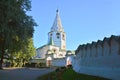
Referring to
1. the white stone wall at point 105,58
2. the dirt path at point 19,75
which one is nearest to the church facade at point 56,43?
the dirt path at point 19,75

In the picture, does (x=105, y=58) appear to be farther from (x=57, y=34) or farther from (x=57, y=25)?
(x=57, y=34)

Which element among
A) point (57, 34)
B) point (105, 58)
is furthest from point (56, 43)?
point (105, 58)

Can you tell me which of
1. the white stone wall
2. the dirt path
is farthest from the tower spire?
the white stone wall

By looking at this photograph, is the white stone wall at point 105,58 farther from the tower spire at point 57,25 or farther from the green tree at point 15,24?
the tower spire at point 57,25

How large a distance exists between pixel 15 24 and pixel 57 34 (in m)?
109

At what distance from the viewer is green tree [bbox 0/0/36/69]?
2414cm

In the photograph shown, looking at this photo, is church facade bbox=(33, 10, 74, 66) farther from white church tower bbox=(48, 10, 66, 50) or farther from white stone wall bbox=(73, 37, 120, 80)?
white stone wall bbox=(73, 37, 120, 80)

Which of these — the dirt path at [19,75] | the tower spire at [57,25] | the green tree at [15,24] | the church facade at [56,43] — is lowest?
the dirt path at [19,75]

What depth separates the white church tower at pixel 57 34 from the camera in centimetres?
13375

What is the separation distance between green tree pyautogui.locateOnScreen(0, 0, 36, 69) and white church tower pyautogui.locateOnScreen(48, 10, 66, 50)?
101080 mm

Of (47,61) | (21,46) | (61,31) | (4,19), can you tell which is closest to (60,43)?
(61,31)

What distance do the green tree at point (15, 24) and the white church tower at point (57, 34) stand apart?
101080mm

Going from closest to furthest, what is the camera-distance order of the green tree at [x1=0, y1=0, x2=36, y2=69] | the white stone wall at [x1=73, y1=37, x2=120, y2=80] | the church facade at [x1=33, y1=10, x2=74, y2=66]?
the white stone wall at [x1=73, y1=37, x2=120, y2=80], the green tree at [x1=0, y1=0, x2=36, y2=69], the church facade at [x1=33, y1=10, x2=74, y2=66]

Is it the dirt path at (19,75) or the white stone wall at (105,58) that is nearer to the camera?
the white stone wall at (105,58)
